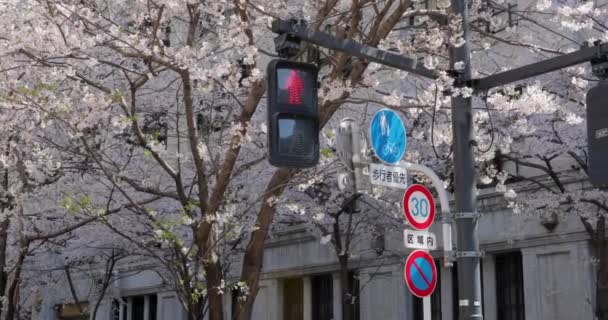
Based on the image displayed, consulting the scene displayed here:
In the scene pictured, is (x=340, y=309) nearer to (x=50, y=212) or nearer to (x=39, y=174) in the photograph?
(x=50, y=212)

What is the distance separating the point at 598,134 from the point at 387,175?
218 cm

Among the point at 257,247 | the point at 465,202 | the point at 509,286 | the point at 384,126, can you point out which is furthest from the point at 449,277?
the point at 384,126

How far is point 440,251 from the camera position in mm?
24641

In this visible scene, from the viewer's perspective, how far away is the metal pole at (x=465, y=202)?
10.3 m

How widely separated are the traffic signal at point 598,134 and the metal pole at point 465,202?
180 cm

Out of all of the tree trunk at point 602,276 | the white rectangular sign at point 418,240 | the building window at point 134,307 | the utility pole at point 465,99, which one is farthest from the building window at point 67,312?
the white rectangular sign at point 418,240

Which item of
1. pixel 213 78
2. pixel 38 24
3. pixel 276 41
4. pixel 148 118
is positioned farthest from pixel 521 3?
pixel 276 41

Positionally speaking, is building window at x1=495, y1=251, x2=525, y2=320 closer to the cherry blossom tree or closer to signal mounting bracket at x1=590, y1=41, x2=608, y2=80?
the cherry blossom tree

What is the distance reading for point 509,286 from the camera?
24.2 metres

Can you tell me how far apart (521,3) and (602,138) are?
630 inches

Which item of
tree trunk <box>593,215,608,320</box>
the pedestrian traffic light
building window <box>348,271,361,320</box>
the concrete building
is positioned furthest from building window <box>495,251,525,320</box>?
the pedestrian traffic light

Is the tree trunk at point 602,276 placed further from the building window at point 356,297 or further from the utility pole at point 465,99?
the building window at point 356,297

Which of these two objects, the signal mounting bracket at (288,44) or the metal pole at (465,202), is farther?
the metal pole at (465,202)

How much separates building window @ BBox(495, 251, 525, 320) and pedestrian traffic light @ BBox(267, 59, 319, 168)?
1600 centimetres
